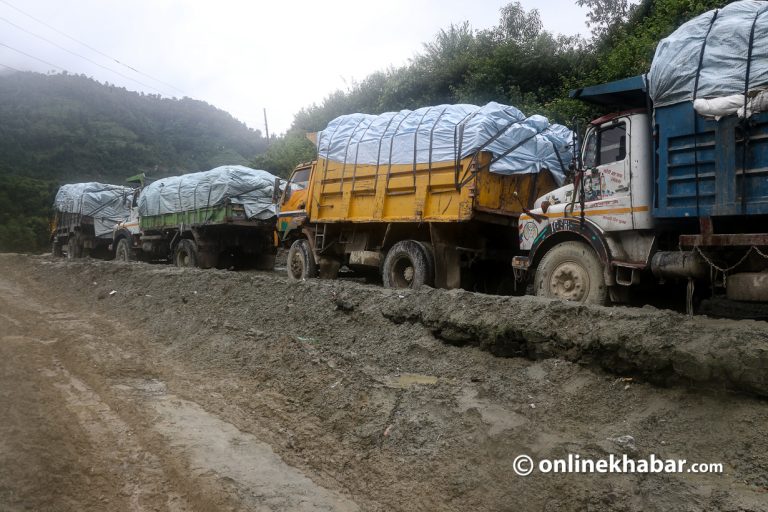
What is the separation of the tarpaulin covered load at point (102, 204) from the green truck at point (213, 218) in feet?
14.2

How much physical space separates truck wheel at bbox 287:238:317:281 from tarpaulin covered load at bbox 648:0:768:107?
279 inches

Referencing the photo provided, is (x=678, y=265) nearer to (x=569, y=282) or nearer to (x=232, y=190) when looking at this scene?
(x=569, y=282)

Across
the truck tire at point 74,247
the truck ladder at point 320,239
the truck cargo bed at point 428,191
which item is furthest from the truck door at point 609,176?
the truck tire at point 74,247

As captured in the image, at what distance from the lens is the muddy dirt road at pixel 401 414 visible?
3512 mm

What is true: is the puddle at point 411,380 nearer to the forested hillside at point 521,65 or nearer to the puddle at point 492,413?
the puddle at point 492,413

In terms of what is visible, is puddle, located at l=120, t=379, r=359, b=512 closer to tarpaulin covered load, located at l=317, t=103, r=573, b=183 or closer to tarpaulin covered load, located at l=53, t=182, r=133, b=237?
tarpaulin covered load, located at l=317, t=103, r=573, b=183

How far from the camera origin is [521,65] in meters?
18.4

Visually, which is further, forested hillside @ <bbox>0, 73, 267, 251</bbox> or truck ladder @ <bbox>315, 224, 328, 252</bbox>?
forested hillside @ <bbox>0, 73, 267, 251</bbox>

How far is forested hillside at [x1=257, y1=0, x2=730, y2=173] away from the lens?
520 inches

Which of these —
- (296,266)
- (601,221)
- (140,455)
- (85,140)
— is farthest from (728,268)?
(85,140)

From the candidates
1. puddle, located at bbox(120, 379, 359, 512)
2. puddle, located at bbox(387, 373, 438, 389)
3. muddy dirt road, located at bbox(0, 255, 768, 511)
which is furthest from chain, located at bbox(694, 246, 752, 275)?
puddle, located at bbox(120, 379, 359, 512)

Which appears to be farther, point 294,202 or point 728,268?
point 294,202

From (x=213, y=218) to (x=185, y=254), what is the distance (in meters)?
2.11

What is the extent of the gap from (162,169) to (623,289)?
52.6m
